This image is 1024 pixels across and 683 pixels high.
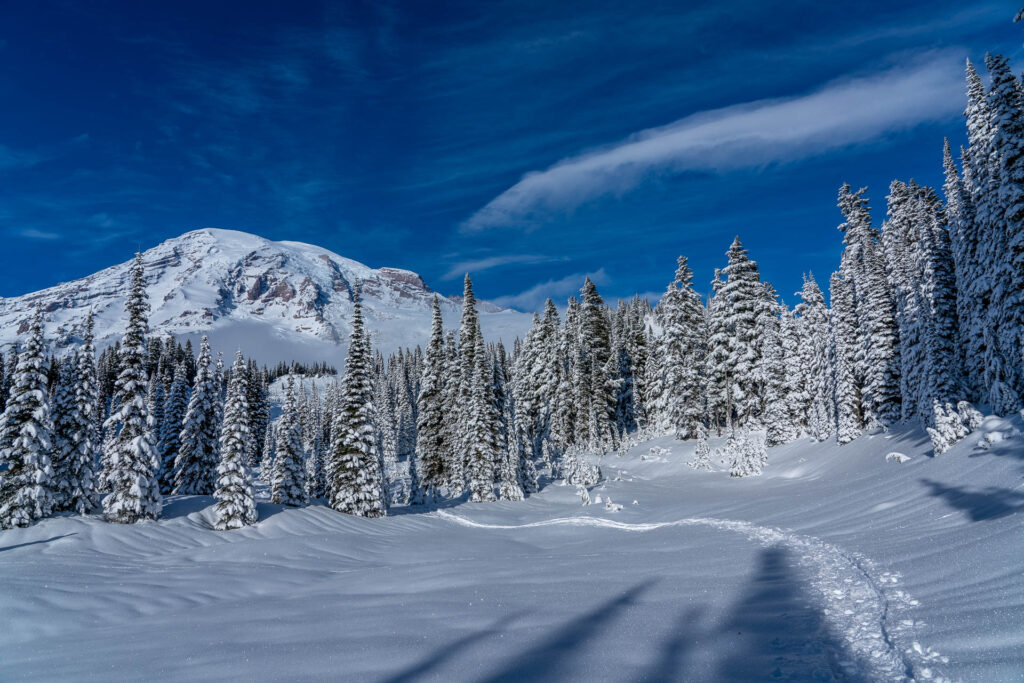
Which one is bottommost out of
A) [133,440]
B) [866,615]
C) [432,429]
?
[866,615]

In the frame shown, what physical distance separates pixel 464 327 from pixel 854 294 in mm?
33365

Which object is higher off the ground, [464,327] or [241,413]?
[464,327]

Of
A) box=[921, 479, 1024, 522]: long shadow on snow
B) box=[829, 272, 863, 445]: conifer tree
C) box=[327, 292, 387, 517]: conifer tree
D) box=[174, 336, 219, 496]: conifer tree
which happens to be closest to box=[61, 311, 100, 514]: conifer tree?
box=[327, 292, 387, 517]: conifer tree

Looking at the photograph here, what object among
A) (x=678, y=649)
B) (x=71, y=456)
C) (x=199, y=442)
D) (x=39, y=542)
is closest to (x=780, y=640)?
(x=678, y=649)

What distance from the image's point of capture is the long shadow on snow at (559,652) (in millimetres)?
6109

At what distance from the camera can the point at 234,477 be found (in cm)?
2100

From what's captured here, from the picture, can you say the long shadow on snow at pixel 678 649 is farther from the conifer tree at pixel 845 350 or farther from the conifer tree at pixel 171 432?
the conifer tree at pixel 171 432

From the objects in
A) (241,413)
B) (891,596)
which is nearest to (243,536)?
(241,413)

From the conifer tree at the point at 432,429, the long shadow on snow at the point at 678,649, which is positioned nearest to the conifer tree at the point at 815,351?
the conifer tree at the point at 432,429

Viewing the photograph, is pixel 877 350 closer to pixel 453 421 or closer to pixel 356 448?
pixel 453 421

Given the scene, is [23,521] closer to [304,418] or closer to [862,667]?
[862,667]

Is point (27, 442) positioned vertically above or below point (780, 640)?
above

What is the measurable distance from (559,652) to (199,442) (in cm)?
3666

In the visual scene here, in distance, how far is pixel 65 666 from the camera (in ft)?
24.2
